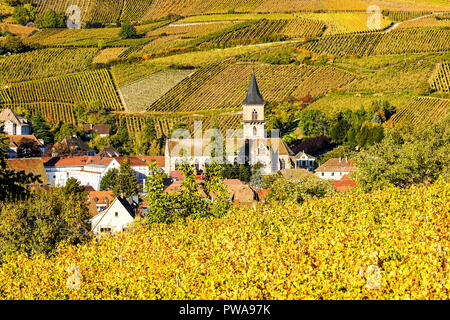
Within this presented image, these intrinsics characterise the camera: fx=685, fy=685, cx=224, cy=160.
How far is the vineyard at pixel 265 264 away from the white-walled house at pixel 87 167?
56891 millimetres

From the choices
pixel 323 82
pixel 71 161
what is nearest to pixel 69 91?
pixel 71 161

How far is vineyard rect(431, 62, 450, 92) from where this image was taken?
289 ft

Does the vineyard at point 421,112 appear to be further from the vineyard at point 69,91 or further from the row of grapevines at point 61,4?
the row of grapevines at point 61,4

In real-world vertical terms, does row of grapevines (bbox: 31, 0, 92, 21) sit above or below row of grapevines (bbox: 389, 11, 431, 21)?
above

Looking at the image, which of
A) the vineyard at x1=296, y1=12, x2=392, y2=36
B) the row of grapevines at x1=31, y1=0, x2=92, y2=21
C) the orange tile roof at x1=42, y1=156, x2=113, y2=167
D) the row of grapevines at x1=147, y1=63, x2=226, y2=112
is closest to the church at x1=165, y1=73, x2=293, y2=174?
the orange tile roof at x1=42, y1=156, x2=113, y2=167

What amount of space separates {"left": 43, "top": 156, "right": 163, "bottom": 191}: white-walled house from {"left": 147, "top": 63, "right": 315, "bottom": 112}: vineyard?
59.0ft

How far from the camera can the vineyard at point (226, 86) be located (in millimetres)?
96438

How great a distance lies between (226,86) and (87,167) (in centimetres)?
3033

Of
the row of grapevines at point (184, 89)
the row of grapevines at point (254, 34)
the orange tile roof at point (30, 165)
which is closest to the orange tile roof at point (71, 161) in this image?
the orange tile roof at point (30, 165)

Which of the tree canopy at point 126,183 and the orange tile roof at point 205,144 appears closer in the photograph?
the tree canopy at point 126,183

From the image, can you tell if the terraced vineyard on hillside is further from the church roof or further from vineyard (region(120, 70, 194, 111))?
the church roof

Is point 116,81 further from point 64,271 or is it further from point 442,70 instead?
point 64,271
